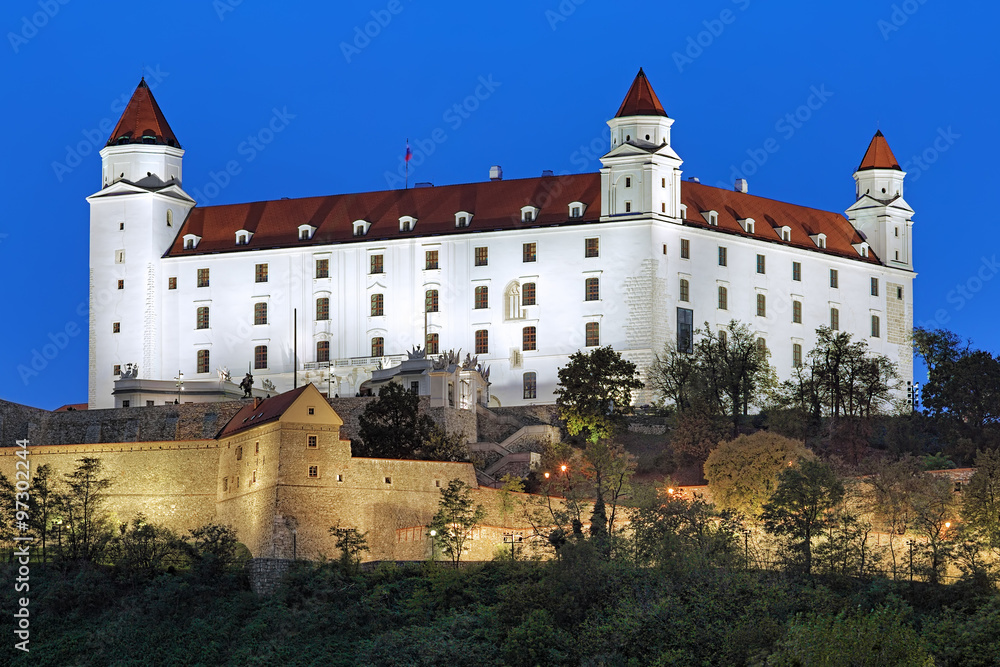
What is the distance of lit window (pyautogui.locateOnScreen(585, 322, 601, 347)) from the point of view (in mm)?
85062

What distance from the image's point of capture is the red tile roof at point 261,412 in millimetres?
66125

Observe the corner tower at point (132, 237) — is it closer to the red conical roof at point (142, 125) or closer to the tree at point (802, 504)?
the red conical roof at point (142, 125)

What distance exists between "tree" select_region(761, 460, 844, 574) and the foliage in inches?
501

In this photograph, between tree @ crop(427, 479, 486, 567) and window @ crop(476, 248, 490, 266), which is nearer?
tree @ crop(427, 479, 486, 567)

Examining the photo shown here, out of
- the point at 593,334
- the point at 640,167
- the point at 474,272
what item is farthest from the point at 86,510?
the point at 640,167

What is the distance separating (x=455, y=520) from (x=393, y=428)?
7027mm

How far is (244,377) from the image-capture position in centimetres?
8725

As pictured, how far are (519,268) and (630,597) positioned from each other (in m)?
28.2

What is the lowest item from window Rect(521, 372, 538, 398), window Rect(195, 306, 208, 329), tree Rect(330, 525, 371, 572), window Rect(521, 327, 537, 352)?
tree Rect(330, 525, 371, 572)

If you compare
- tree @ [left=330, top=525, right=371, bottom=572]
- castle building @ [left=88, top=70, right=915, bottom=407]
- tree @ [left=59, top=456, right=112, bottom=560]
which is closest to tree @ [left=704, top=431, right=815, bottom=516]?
tree @ [left=330, top=525, right=371, bottom=572]

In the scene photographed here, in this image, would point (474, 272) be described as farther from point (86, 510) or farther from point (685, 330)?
point (86, 510)

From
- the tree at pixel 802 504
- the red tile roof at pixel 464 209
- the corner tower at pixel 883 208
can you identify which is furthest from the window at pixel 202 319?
the tree at pixel 802 504

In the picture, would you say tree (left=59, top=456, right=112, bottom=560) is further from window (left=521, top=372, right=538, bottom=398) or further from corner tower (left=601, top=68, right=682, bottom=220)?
corner tower (left=601, top=68, right=682, bottom=220)

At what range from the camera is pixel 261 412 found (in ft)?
223
